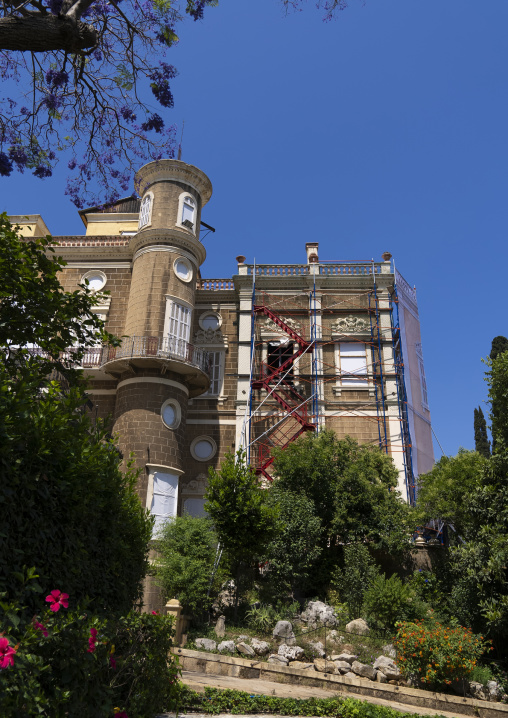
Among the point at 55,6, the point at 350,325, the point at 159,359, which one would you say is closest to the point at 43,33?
the point at 55,6

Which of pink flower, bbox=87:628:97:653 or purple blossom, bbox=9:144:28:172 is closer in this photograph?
pink flower, bbox=87:628:97:653

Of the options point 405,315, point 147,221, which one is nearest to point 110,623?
point 147,221

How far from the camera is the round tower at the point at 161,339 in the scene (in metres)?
19.7

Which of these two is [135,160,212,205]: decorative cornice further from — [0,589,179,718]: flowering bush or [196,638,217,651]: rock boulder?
[0,589,179,718]: flowering bush

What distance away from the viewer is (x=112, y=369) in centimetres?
2108

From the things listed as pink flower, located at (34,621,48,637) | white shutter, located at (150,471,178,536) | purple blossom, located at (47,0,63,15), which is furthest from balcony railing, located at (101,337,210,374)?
pink flower, located at (34,621,48,637)

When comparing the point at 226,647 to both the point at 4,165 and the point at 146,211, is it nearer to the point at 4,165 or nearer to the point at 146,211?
the point at 4,165

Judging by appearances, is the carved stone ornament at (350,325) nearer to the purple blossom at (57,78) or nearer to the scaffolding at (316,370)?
the scaffolding at (316,370)

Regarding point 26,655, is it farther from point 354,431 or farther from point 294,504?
point 354,431

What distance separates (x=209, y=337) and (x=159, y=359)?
482cm

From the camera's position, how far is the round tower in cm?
1967

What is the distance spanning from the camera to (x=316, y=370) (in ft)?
77.4

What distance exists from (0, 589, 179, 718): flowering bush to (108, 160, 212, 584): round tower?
491 inches

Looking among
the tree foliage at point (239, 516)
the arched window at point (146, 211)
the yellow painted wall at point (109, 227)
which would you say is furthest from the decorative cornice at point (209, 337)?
the tree foliage at point (239, 516)
